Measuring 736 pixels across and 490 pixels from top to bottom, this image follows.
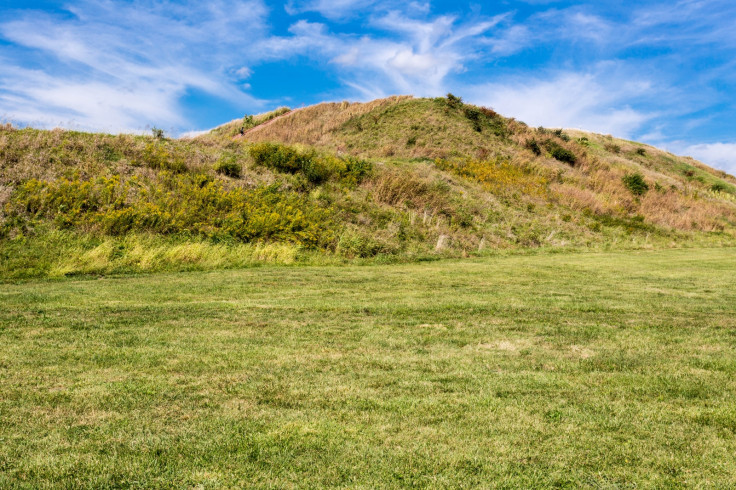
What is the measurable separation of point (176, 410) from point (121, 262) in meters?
10.9

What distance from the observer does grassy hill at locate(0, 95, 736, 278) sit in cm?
1541

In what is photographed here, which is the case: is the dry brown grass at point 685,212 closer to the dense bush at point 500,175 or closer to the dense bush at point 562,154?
the dense bush at point 562,154

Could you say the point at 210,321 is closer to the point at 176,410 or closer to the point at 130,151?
the point at 176,410

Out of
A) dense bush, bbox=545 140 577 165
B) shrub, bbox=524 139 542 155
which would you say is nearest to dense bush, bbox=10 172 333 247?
shrub, bbox=524 139 542 155

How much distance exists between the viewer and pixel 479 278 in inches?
523

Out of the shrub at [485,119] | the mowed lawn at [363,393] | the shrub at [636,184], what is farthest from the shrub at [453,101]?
the mowed lawn at [363,393]

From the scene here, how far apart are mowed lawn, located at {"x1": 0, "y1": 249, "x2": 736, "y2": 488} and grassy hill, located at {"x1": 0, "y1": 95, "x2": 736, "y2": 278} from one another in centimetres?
644

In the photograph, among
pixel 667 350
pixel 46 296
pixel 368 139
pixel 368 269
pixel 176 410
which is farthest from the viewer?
pixel 368 139

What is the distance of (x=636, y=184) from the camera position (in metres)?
39.9

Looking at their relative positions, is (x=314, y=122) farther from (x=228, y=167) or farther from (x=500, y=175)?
(x=228, y=167)

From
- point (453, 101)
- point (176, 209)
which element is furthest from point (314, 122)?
point (176, 209)

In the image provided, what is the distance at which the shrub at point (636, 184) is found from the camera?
39.1m

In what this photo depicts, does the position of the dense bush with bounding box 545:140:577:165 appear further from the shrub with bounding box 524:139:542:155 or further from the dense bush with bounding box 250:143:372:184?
the dense bush with bounding box 250:143:372:184

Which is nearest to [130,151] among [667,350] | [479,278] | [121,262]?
[121,262]
